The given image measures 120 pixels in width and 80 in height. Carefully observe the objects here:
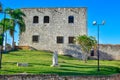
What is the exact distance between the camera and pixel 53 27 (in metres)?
51.0

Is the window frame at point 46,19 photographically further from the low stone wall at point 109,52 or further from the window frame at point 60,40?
the low stone wall at point 109,52

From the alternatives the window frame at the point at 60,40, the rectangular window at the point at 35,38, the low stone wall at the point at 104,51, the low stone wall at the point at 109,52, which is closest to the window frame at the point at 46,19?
the rectangular window at the point at 35,38

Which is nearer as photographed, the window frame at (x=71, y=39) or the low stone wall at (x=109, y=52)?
the low stone wall at (x=109, y=52)

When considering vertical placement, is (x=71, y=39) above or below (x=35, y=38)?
below

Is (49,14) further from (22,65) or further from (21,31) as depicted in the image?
(22,65)

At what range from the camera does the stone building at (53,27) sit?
1986 inches

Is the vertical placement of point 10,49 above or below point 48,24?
below

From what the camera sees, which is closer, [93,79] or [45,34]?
[93,79]

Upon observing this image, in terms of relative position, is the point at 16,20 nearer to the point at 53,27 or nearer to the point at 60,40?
the point at 53,27

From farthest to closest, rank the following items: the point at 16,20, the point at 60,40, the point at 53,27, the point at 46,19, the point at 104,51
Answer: the point at 46,19, the point at 53,27, the point at 60,40, the point at 104,51, the point at 16,20

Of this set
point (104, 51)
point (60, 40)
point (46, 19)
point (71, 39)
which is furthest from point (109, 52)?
point (46, 19)

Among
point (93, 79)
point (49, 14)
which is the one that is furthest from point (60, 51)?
point (93, 79)

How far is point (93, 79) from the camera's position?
82.7 ft

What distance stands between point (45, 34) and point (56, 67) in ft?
71.1
